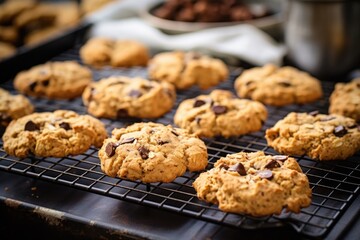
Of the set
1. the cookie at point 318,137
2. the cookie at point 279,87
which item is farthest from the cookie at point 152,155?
the cookie at point 279,87

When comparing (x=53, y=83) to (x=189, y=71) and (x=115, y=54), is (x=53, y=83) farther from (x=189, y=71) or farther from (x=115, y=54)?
(x=189, y=71)

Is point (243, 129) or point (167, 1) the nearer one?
point (243, 129)

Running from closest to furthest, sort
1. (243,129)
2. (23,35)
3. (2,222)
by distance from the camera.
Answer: (2,222)
(243,129)
(23,35)

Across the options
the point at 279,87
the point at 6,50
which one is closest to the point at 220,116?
the point at 279,87

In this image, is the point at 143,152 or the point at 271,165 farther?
the point at 143,152

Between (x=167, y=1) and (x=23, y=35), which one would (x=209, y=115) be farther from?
(x=23, y=35)

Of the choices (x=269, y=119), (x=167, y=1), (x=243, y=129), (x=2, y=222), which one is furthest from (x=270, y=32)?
(x=2, y=222)

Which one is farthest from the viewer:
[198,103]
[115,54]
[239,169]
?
[115,54]

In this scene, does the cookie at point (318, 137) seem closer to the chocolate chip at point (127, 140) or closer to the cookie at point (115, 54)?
the chocolate chip at point (127, 140)
